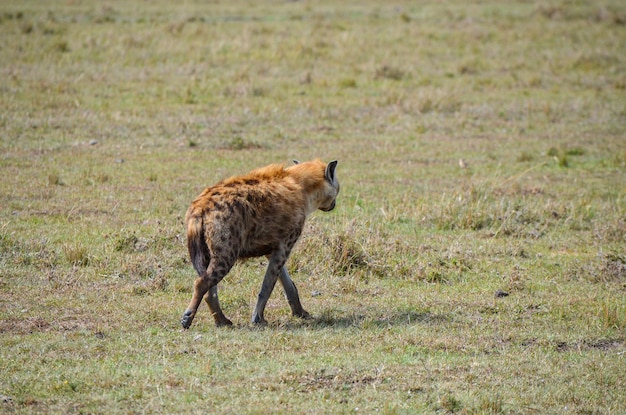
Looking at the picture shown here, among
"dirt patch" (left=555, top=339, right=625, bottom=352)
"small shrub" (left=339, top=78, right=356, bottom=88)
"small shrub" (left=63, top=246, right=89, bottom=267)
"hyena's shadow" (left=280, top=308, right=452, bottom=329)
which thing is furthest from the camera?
"small shrub" (left=339, top=78, right=356, bottom=88)

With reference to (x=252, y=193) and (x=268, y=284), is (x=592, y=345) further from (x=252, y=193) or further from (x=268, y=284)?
(x=252, y=193)

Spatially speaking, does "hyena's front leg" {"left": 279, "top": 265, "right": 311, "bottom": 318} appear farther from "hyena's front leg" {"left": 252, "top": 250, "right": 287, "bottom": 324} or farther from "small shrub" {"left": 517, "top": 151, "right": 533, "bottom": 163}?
"small shrub" {"left": 517, "top": 151, "right": 533, "bottom": 163}

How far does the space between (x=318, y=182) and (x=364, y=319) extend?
1192mm

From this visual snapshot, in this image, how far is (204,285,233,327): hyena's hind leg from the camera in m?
7.20

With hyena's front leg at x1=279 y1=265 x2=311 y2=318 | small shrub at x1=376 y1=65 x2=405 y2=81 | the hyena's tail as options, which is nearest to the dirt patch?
hyena's front leg at x1=279 y1=265 x2=311 y2=318

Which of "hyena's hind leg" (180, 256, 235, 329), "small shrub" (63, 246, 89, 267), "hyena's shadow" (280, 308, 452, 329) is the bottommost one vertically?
"hyena's shadow" (280, 308, 452, 329)

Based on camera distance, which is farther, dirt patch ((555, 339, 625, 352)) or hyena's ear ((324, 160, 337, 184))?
hyena's ear ((324, 160, 337, 184))

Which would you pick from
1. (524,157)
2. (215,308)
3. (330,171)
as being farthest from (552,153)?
(215,308)

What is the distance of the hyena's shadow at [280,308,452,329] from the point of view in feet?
24.5

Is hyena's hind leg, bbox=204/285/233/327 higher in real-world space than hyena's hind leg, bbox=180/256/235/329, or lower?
lower

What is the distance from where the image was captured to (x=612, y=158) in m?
14.3

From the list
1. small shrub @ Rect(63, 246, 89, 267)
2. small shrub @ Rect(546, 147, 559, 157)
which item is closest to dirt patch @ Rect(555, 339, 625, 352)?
small shrub @ Rect(63, 246, 89, 267)

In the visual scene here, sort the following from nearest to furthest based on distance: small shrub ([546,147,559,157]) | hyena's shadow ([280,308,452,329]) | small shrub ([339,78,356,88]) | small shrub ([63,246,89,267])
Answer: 1. hyena's shadow ([280,308,452,329])
2. small shrub ([63,246,89,267])
3. small shrub ([546,147,559,157])
4. small shrub ([339,78,356,88])

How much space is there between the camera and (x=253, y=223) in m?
7.19
